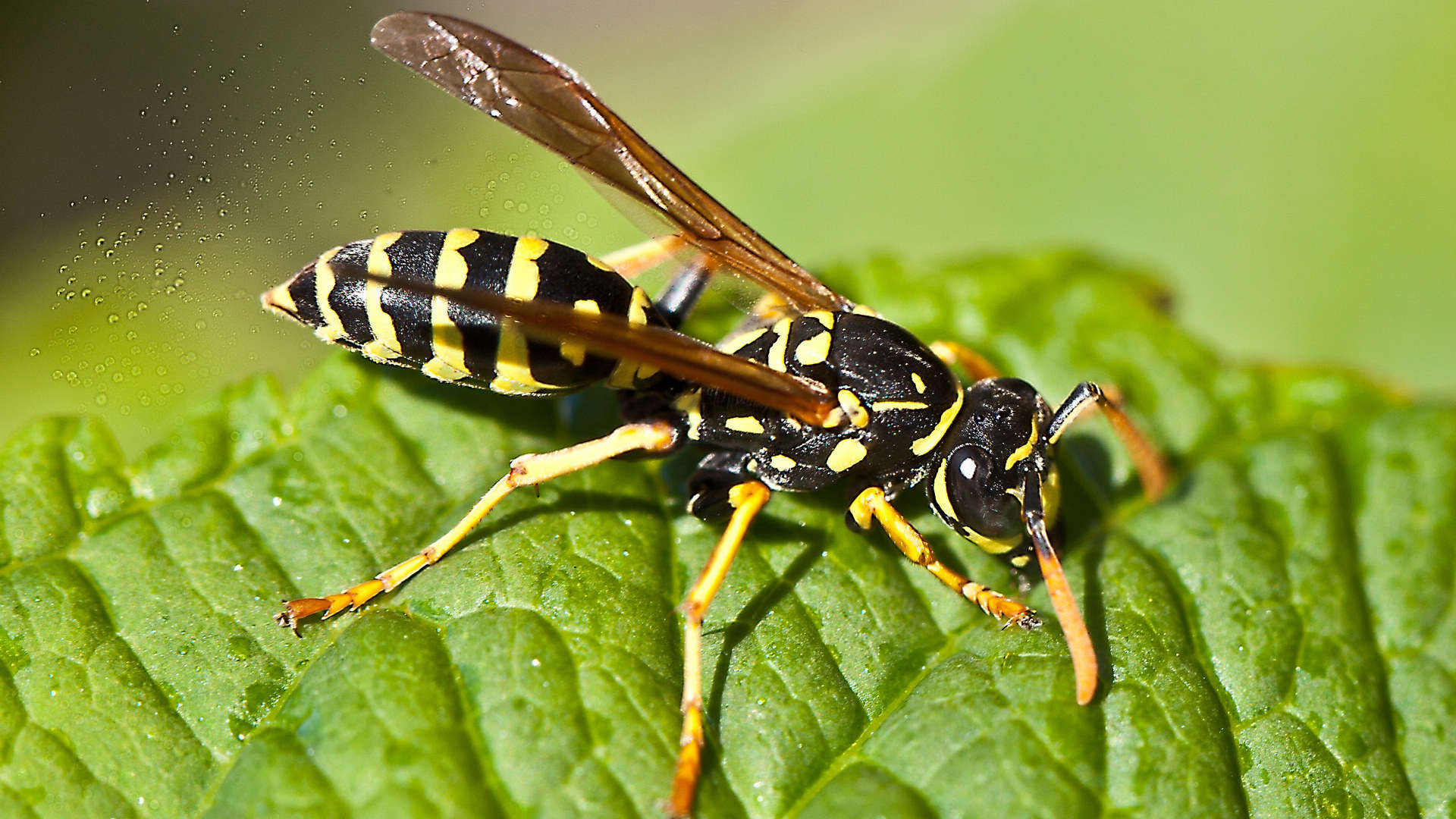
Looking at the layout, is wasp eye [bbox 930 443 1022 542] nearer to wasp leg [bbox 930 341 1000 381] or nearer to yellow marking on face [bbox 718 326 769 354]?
wasp leg [bbox 930 341 1000 381]

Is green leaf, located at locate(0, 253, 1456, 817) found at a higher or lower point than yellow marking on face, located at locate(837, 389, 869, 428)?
lower

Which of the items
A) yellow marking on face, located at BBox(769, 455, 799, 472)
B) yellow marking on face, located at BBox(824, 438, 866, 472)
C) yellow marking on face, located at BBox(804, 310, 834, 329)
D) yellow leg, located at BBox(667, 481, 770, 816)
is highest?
yellow marking on face, located at BBox(804, 310, 834, 329)

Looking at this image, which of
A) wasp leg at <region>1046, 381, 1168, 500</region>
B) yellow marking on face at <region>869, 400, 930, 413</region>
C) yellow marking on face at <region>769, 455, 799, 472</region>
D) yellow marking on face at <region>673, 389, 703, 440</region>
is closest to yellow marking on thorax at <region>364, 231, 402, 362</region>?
yellow marking on face at <region>673, 389, 703, 440</region>

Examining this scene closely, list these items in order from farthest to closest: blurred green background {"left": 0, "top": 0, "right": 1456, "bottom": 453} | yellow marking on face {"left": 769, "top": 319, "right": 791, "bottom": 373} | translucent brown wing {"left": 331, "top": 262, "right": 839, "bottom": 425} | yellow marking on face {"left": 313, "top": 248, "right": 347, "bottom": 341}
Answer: yellow marking on face {"left": 769, "top": 319, "right": 791, "bottom": 373}
yellow marking on face {"left": 313, "top": 248, "right": 347, "bottom": 341}
blurred green background {"left": 0, "top": 0, "right": 1456, "bottom": 453}
translucent brown wing {"left": 331, "top": 262, "right": 839, "bottom": 425}

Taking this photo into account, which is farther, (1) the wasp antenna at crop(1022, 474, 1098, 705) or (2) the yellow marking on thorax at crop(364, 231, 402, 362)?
(2) the yellow marking on thorax at crop(364, 231, 402, 362)

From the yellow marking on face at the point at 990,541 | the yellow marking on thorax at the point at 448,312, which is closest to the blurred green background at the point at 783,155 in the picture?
the yellow marking on thorax at the point at 448,312

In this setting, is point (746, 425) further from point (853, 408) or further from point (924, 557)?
point (924, 557)

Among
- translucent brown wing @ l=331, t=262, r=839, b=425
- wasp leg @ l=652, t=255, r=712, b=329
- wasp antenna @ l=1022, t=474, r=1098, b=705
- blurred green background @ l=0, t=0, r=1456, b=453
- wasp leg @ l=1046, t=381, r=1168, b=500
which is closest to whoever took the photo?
translucent brown wing @ l=331, t=262, r=839, b=425
